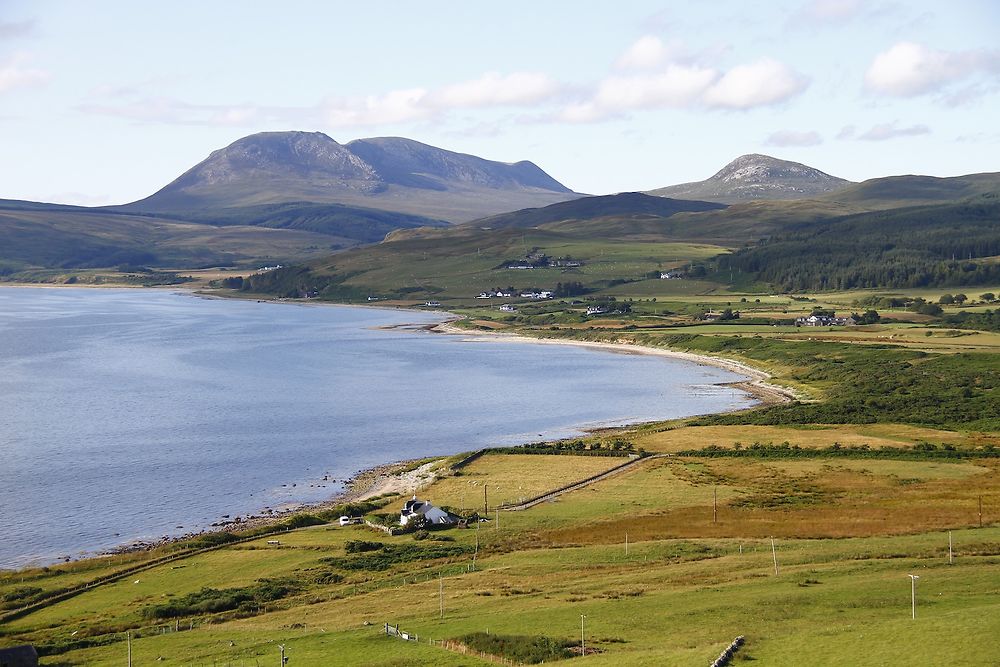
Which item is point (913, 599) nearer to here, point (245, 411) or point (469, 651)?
point (469, 651)

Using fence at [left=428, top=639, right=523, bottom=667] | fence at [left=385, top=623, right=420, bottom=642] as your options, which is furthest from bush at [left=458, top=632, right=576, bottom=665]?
fence at [left=385, top=623, right=420, bottom=642]

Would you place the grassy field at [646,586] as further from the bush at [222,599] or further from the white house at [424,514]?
the white house at [424,514]

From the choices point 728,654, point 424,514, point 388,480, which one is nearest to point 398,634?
point 728,654

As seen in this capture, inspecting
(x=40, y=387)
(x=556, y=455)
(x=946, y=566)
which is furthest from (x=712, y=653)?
(x=40, y=387)

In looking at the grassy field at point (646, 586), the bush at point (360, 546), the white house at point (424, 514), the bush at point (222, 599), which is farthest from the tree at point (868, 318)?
the bush at point (222, 599)

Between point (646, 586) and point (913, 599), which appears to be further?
point (646, 586)

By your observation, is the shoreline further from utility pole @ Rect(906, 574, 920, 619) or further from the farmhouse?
utility pole @ Rect(906, 574, 920, 619)

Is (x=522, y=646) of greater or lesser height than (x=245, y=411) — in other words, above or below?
above
